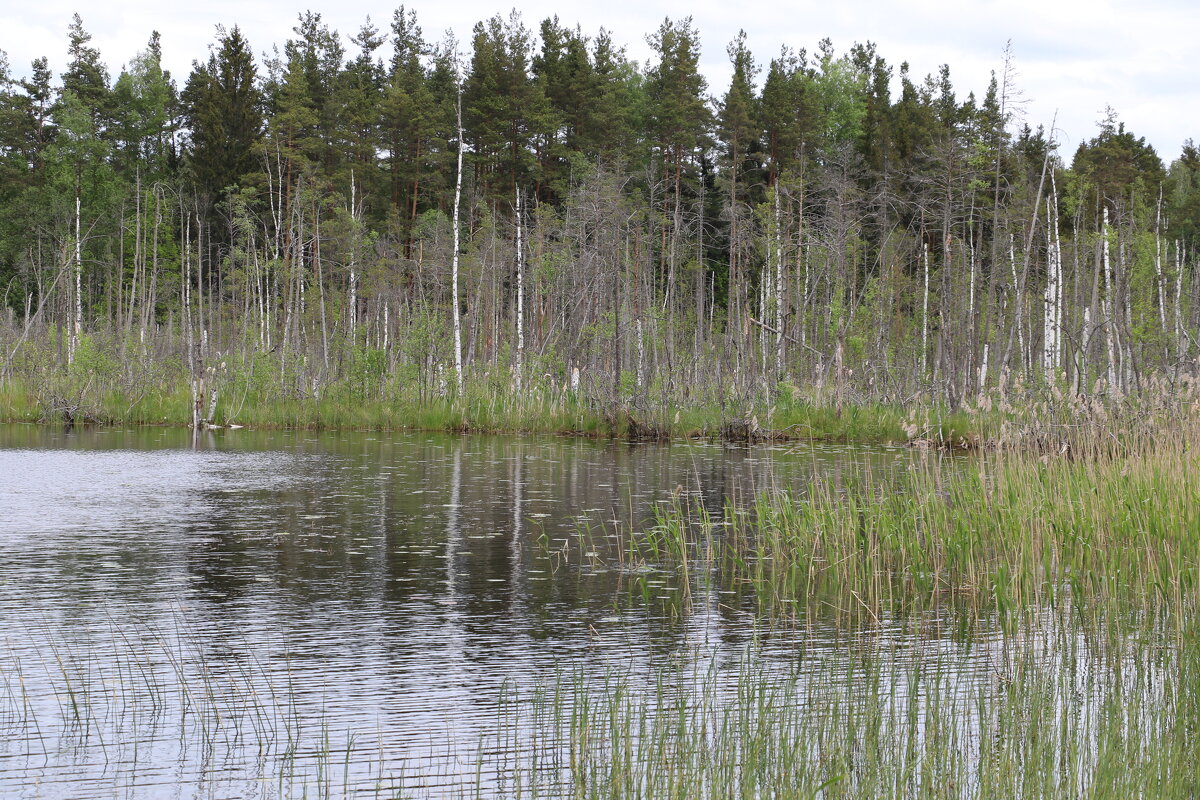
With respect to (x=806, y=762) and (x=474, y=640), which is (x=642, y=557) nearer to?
(x=474, y=640)

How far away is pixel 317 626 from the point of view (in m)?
7.07

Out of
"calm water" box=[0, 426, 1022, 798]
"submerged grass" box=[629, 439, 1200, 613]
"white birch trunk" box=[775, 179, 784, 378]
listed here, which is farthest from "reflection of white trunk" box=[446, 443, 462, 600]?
"white birch trunk" box=[775, 179, 784, 378]

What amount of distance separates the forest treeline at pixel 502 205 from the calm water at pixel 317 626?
13.4 metres

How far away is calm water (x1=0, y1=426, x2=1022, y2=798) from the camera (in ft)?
15.4

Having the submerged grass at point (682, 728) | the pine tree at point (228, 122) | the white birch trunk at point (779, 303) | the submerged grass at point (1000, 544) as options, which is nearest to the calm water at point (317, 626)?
the submerged grass at point (682, 728)

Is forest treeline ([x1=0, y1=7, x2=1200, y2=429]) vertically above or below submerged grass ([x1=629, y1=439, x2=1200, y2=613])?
above

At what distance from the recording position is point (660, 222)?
4559cm

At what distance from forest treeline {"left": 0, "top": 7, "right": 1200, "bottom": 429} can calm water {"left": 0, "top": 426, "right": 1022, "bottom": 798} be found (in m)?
13.4

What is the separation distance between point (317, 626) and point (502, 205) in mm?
43713

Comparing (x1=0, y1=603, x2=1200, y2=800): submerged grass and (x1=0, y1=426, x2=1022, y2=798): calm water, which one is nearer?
(x1=0, y1=603, x2=1200, y2=800): submerged grass

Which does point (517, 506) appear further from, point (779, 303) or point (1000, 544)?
point (779, 303)

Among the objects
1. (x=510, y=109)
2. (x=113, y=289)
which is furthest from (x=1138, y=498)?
(x=113, y=289)

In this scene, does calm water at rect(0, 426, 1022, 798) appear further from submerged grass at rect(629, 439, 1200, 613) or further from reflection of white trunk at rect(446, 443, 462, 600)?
submerged grass at rect(629, 439, 1200, 613)

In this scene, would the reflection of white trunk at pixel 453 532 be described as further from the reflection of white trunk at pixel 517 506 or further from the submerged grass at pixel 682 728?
the submerged grass at pixel 682 728
